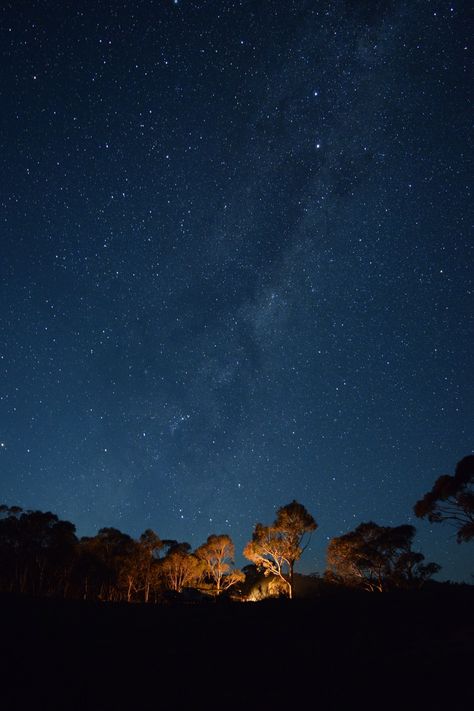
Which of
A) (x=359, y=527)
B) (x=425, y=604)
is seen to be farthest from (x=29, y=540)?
(x=425, y=604)

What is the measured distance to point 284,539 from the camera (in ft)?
122

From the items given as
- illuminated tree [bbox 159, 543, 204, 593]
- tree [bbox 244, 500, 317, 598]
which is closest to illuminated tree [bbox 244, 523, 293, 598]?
tree [bbox 244, 500, 317, 598]

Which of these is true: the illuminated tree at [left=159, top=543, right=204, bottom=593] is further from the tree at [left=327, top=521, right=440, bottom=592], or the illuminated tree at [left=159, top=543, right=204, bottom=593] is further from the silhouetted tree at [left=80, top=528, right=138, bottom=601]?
the tree at [left=327, top=521, right=440, bottom=592]

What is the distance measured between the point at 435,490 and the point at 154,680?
29.6 m

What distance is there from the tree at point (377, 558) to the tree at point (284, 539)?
1039cm

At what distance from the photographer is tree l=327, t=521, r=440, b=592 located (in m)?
42.2

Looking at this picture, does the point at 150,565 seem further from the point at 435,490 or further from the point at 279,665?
the point at 279,665

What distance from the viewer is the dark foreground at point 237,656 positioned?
30.3ft

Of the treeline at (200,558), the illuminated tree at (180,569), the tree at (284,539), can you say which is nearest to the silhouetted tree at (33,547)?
the treeline at (200,558)

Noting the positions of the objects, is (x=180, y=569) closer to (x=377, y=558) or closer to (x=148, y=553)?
(x=148, y=553)

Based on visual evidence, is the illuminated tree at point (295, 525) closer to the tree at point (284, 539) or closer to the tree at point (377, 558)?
the tree at point (284, 539)

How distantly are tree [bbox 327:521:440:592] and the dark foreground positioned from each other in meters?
26.0

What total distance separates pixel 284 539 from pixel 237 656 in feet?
85.8

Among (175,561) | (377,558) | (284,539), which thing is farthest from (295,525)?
(175,561)
